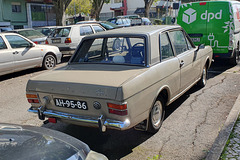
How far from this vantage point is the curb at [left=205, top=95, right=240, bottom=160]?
3.51 m

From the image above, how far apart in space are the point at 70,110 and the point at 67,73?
673mm

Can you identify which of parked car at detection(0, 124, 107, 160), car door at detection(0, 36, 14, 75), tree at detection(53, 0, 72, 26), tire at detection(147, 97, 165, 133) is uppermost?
tree at detection(53, 0, 72, 26)

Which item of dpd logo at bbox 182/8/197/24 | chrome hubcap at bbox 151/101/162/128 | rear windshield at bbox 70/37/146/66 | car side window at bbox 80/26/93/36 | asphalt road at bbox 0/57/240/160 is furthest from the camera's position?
car side window at bbox 80/26/93/36

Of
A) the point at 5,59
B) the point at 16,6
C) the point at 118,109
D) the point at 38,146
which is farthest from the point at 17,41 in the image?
the point at 16,6

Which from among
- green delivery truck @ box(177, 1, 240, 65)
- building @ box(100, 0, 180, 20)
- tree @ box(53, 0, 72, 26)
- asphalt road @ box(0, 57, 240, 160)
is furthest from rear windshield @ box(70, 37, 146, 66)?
building @ box(100, 0, 180, 20)

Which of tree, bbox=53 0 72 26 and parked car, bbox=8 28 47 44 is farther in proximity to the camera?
tree, bbox=53 0 72 26

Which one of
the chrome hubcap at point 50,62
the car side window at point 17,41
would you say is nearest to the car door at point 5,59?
the car side window at point 17,41

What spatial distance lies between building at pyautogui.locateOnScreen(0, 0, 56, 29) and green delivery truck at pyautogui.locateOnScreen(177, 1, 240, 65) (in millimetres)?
28209

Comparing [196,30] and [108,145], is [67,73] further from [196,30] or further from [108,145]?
[196,30]

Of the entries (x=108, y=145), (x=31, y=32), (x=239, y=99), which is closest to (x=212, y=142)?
(x=108, y=145)

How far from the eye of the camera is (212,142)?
3926mm

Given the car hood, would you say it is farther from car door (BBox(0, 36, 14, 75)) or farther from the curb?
car door (BBox(0, 36, 14, 75))

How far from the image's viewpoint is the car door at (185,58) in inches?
195

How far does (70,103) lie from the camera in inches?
143
